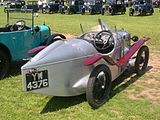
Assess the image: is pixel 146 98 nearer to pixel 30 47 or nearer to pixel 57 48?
pixel 57 48

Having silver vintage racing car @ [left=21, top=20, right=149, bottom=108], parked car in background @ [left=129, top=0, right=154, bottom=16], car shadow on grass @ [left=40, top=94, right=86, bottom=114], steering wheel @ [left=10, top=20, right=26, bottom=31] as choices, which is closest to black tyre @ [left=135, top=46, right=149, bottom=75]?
silver vintage racing car @ [left=21, top=20, right=149, bottom=108]

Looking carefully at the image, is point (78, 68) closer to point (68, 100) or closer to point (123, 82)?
point (68, 100)

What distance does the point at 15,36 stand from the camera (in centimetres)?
738

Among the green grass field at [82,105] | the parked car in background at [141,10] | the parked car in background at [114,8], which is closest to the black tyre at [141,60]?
the green grass field at [82,105]

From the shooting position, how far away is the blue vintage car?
23.5 feet

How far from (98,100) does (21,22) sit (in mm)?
3548

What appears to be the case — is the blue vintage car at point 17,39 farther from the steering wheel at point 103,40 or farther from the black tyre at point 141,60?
the black tyre at point 141,60

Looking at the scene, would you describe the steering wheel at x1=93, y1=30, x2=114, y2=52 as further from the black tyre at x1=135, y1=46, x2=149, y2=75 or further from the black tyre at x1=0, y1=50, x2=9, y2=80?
the black tyre at x1=0, y1=50, x2=9, y2=80

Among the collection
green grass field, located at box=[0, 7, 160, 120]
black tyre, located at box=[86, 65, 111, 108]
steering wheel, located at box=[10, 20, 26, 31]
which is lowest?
green grass field, located at box=[0, 7, 160, 120]

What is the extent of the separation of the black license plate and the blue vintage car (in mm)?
2278

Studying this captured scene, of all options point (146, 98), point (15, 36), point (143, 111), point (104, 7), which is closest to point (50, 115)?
point (143, 111)

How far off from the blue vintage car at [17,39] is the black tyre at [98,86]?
8.15 ft

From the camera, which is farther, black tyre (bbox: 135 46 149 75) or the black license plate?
black tyre (bbox: 135 46 149 75)

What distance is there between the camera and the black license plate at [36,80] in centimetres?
501
